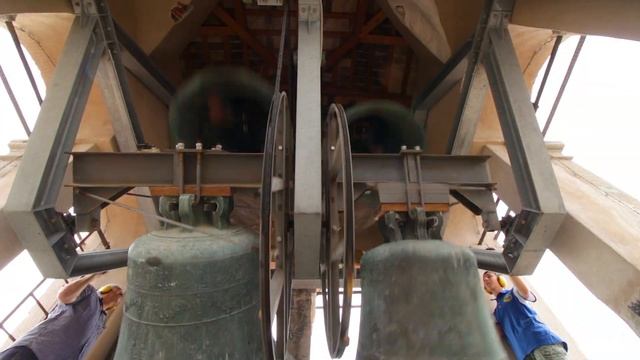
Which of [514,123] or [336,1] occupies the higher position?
[336,1]

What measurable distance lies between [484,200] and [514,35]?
1.61m

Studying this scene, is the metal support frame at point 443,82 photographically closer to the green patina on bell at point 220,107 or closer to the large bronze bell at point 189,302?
the green patina on bell at point 220,107

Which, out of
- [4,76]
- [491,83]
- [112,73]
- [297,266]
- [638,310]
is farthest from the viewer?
[4,76]

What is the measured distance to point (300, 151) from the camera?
1.77 meters

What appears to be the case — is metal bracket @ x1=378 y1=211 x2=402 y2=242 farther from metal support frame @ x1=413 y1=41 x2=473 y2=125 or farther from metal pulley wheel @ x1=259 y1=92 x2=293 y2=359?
metal support frame @ x1=413 y1=41 x2=473 y2=125

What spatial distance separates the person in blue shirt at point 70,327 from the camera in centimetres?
273

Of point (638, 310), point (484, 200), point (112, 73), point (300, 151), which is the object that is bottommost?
point (638, 310)

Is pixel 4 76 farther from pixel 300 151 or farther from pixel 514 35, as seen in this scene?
pixel 514 35

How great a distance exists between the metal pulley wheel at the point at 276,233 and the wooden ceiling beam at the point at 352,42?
2735 mm

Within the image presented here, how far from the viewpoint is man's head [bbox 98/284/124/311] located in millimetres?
3429

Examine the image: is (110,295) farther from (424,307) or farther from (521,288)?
(521,288)

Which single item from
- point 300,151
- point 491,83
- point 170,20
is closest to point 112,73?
point 170,20

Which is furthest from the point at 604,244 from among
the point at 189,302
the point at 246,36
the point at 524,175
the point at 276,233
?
the point at 246,36

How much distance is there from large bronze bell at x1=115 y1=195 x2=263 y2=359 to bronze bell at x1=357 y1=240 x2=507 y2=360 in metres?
0.48
